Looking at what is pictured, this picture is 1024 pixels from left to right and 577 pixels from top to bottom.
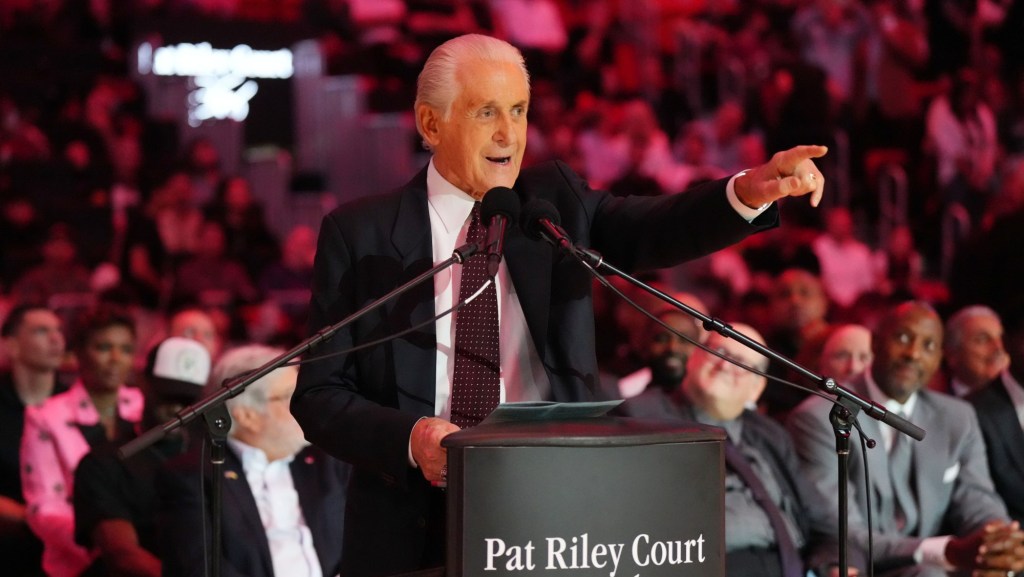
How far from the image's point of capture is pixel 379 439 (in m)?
2.32

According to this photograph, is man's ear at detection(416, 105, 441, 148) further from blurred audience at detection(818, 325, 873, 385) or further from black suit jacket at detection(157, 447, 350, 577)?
blurred audience at detection(818, 325, 873, 385)

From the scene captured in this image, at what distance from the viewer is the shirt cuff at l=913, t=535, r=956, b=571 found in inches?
184

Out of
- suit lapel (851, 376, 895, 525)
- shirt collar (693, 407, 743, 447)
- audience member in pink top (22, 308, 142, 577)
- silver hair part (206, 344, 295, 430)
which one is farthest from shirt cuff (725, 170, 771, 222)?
audience member in pink top (22, 308, 142, 577)

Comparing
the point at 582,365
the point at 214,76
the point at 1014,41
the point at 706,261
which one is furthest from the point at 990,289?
the point at 214,76

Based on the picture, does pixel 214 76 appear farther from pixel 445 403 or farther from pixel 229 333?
A: pixel 445 403

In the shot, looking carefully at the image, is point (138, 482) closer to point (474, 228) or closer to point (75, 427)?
point (75, 427)

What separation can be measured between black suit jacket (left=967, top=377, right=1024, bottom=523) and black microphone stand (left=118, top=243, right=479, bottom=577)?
3.79 meters

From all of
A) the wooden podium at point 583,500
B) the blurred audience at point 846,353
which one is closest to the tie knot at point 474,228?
the wooden podium at point 583,500

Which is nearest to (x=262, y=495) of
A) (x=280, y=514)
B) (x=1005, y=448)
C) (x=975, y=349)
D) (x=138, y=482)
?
(x=280, y=514)

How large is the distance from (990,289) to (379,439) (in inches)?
253

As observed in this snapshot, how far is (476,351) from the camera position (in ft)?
8.39

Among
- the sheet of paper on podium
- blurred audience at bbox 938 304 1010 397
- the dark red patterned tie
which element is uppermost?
blurred audience at bbox 938 304 1010 397

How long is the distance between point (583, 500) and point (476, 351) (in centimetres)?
55

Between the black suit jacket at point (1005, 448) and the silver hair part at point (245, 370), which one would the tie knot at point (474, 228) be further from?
the black suit jacket at point (1005, 448)
